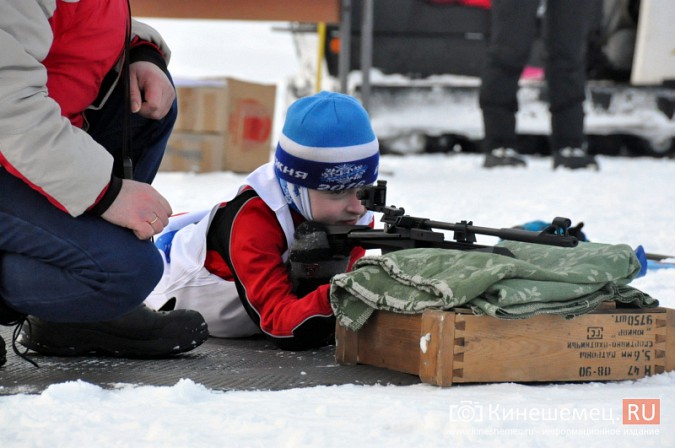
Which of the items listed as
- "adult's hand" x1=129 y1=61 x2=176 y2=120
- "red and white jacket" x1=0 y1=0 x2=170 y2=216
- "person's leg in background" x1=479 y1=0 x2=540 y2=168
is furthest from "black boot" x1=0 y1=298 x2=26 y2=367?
"person's leg in background" x1=479 y1=0 x2=540 y2=168

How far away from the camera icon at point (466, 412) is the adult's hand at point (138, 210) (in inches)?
22.3

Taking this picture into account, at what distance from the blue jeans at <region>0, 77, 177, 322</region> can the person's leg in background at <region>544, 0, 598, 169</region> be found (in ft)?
12.9

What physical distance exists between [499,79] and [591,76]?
1.24 meters

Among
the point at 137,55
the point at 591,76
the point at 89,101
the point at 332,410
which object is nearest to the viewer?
the point at 332,410

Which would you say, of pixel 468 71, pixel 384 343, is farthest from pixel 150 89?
pixel 468 71

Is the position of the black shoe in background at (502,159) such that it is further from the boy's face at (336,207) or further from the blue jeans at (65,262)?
the blue jeans at (65,262)

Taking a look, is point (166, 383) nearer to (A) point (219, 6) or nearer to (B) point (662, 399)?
(B) point (662, 399)

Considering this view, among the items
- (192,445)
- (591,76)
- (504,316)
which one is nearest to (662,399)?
(504,316)

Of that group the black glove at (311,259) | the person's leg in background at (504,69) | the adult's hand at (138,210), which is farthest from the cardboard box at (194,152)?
the adult's hand at (138,210)

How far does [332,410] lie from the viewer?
1.37 meters

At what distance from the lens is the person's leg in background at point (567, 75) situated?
16.9ft

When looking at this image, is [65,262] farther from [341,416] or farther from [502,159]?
[502,159]

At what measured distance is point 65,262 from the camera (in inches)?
62.8

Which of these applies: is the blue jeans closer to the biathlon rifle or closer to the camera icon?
the biathlon rifle
